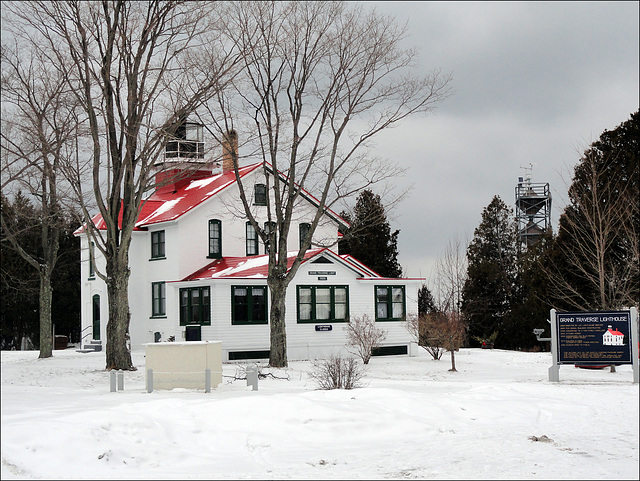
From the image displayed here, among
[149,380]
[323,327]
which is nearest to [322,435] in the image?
[149,380]

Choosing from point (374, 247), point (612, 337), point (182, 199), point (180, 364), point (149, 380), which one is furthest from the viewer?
point (374, 247)

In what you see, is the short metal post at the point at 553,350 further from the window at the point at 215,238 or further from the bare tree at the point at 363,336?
the window at the point at 215,238

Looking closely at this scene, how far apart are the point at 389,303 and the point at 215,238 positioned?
29.0 ft

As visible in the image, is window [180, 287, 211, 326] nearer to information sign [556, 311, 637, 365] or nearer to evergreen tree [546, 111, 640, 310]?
evergreen tree [546, 111, 640, 310]

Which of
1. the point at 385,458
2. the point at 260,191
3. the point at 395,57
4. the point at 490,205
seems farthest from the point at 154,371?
the point at 490,205

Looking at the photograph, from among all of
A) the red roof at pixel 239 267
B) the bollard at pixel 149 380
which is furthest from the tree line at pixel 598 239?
the bollard at pixel 149 380

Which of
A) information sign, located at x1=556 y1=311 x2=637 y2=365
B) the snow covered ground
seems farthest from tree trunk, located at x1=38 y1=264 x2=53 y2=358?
information sign, located at x1=556 y1=311 x2=637 y2=365

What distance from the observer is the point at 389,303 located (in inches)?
1436

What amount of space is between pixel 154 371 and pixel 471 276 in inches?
1563

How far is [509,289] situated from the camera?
56.1 meters

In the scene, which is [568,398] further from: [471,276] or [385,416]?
[471,276]

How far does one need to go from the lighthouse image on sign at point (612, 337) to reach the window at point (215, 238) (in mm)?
19976

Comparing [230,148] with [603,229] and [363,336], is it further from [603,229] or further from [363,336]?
[603,229]

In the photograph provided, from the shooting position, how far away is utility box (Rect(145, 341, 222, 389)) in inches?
756
